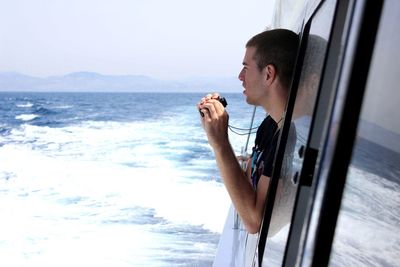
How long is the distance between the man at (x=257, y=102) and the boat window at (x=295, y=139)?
0.28 ft

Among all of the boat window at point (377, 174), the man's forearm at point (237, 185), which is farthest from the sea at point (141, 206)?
the man's forearm at point (237, 185)

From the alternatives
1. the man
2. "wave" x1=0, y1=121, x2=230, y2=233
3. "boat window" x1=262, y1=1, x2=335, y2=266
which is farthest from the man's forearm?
"wave" x1=0, y1=121, x2=230, y2=233

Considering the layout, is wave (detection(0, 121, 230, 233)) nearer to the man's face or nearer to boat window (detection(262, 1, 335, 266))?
the man's face

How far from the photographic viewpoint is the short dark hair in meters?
1.01

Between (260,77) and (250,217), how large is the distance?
0.35 metres

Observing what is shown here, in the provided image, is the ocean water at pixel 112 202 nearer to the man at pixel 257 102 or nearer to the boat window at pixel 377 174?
the man at pixel 257 102

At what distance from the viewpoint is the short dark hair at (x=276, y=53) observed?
1.01m

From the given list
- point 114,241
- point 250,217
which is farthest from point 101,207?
point 250,217

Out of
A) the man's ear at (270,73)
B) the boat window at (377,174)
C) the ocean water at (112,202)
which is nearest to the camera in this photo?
the boat window at (377,174)

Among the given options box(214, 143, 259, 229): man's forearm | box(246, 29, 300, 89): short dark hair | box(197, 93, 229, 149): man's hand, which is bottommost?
box(214, 143, 259, 229): man's forearm

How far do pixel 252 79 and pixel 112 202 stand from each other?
15.1ft

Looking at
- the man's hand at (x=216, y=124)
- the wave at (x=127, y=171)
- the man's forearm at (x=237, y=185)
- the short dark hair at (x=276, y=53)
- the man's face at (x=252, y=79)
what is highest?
the short dark hair at (x=276, y=53)

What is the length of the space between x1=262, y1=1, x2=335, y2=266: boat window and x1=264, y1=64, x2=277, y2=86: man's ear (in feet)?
0.31

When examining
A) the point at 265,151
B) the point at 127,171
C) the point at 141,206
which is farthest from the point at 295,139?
the point at 127,171
